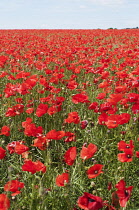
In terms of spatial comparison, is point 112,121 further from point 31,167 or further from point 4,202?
point 4,202

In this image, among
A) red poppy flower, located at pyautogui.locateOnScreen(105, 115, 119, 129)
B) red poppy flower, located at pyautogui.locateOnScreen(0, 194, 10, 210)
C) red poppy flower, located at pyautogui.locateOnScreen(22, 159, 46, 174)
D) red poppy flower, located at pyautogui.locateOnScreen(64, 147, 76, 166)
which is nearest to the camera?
Result: red poppy flower, located at pyautogui.locateOnScreen(0, 194, 10, 210)

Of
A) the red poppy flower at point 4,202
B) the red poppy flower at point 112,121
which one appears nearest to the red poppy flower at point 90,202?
the red poppy flower at point 4,202

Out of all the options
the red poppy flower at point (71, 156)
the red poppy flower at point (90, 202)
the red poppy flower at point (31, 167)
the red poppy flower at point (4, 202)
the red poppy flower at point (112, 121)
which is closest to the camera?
the red poppy flower at point (90, 202)

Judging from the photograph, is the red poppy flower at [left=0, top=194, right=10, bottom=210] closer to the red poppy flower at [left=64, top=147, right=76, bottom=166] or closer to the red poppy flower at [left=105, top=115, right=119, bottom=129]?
the red poppy flower at [left=64, top=147, right=76, bottom=166]

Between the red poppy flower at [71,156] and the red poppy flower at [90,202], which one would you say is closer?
the red poppy flower at [90,202]

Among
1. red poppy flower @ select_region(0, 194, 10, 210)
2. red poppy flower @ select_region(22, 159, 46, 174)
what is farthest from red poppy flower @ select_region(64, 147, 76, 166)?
red poppy flower @ select_region(0, 194, 10, 210)

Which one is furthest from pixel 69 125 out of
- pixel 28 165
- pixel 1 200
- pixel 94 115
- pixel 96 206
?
pixel 96 206

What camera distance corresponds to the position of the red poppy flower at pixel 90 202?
3.70 feet

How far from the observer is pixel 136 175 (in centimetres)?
227

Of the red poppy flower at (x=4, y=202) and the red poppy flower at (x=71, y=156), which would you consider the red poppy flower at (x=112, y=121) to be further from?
the red poppy flower at (x=4, y=202)

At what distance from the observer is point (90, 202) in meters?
1.16

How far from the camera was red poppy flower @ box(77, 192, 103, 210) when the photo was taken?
1129 millimetres

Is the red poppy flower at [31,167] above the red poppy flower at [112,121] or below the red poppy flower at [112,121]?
below

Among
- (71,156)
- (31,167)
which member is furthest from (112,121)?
(31,167)
